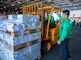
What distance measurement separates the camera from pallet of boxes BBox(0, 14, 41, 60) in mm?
2781

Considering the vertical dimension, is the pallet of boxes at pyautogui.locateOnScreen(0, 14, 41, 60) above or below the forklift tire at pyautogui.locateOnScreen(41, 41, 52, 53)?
above

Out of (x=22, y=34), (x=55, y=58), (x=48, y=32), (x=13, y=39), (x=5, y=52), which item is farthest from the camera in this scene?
(x=48, y=32)

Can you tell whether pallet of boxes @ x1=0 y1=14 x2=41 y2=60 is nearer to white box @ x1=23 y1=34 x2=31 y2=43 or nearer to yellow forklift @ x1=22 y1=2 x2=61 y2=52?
white box @ x1=23 y1=34 x2=31 y2=43

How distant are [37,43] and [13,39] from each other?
1008mm

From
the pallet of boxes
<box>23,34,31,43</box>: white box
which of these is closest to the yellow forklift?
the pallet of boxes

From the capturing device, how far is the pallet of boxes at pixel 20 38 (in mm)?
2781

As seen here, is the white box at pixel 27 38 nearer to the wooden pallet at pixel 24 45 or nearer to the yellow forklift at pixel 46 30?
the wooden pallet at pixel 24 45

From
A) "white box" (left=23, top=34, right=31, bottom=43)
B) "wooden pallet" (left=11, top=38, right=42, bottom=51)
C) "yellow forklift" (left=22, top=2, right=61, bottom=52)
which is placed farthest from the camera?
"yellow forklift" (left=22, top=2, right=61, bottom=52)

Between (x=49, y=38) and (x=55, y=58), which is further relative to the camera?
(x=49, y=38)

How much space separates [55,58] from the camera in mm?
3898

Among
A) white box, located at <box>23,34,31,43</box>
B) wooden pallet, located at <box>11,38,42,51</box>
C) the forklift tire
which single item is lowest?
the forklift tire

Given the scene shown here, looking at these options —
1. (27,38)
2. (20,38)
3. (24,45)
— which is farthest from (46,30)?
(20,38)

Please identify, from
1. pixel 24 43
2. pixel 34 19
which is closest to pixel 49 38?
pixel 34 19

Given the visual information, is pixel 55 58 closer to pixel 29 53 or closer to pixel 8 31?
pixel 29 53
